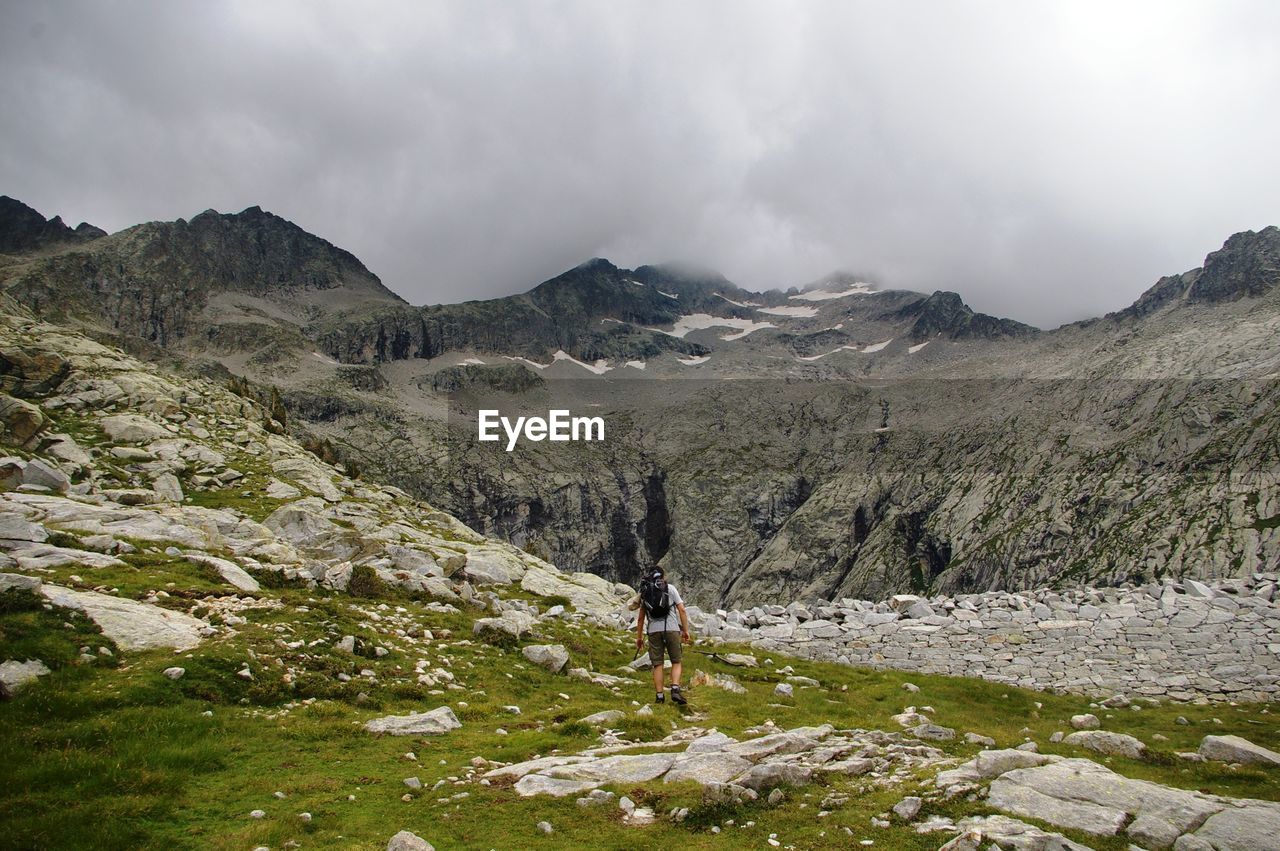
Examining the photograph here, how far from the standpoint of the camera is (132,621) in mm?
14094

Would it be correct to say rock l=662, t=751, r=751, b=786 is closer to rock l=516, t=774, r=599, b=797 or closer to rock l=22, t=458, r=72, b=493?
rock l=516, t=774, r=599, b=797

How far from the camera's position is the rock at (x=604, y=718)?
13.8 meters

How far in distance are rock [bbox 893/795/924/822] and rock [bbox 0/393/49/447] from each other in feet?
145

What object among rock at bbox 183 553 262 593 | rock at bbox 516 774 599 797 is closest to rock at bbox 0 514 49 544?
rock at bbox 183 553 262 593

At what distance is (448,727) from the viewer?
1359 centimetres

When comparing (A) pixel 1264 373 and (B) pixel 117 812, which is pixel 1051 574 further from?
(B) pixel 117 812

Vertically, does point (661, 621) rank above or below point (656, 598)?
below

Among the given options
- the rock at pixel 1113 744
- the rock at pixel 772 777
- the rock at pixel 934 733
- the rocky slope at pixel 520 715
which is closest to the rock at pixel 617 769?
the rocky slope at pixel 520 715

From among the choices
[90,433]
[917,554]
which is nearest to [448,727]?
[90,433]

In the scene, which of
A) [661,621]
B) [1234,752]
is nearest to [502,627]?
[661,621]

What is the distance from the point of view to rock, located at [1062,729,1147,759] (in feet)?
38.0

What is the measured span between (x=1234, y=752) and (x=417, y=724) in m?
14.8

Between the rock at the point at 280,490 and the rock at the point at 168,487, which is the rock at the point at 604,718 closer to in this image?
the rock at the point at 168,487

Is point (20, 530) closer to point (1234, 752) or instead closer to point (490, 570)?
point (490, 570)
